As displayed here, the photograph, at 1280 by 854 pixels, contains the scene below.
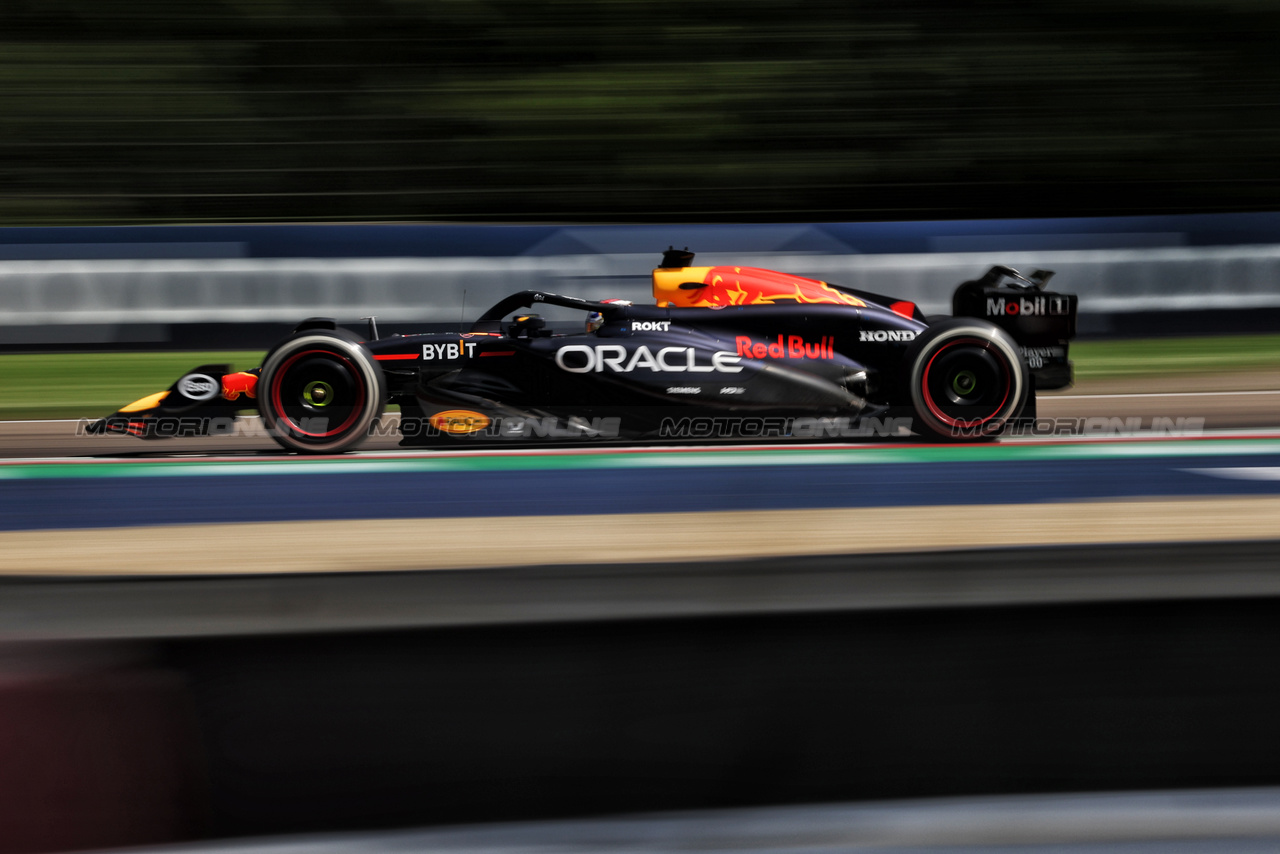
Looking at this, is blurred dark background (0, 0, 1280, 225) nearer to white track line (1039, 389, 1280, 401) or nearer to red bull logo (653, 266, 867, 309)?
white track line (1039, 389, 1280, 401)

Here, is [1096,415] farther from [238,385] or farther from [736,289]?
[238,385]

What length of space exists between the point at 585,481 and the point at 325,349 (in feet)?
4.95

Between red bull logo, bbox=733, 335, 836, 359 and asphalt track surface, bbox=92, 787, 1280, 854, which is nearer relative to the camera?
asphalt track surface, bbox=92, 787, 1280, 854

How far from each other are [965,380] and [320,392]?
278 centimetres

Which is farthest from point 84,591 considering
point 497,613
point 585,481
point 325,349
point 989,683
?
point 325,349

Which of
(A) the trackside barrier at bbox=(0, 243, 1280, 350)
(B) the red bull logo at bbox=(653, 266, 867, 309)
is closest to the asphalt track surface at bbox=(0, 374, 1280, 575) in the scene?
(B) the red bull logo at bbox=(653, 266, 867, 309)

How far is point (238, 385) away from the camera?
4.93 meters

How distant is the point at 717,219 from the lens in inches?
430

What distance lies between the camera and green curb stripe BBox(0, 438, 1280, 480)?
14.7 feet

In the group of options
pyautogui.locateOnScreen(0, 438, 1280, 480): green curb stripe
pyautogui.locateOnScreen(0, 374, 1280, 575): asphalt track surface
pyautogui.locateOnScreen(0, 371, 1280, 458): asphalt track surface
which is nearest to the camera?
pyautogui.locateOnScreen(0, 374, 1280, 575): asphalt track surface

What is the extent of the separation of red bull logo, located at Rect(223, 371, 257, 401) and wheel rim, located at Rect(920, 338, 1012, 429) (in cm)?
286

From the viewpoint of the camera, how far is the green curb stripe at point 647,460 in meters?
4.48

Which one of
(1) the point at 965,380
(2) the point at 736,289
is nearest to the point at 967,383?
(1) the point at 965,380

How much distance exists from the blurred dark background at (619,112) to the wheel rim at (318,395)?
19.9 feet
